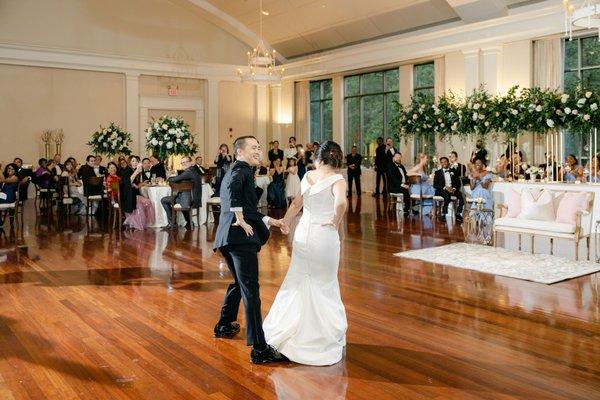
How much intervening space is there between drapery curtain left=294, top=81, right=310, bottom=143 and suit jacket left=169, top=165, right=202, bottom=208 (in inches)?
402

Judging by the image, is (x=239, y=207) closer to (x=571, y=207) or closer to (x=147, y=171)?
(x=571, y=207)

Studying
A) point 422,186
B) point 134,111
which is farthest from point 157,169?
point 134,111

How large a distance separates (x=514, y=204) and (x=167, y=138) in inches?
264

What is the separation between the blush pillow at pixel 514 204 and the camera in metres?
8.57

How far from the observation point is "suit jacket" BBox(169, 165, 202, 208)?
407 inches

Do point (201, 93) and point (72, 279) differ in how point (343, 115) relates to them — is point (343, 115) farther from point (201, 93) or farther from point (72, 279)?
point (72, 279)

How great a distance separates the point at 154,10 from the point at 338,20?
6007 mm

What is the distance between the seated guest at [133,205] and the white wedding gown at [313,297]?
22.6ft

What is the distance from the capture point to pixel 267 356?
3.96 m

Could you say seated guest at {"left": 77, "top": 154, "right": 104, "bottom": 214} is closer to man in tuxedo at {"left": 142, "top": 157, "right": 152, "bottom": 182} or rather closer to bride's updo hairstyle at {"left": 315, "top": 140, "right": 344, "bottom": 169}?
man in tuxedo at {"left": 142, "top": 157, "right": 152, "bottom": 182}

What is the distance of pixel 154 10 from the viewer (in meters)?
18.9

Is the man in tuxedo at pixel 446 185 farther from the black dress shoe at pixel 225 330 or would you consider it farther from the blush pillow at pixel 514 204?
the black dress shoe at pixel 225 330

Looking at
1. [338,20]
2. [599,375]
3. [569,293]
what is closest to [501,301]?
[569,293]

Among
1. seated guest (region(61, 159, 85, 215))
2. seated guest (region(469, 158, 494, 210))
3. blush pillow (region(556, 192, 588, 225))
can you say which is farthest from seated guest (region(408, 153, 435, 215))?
seated guest (region(61, 159, 85, 215))
